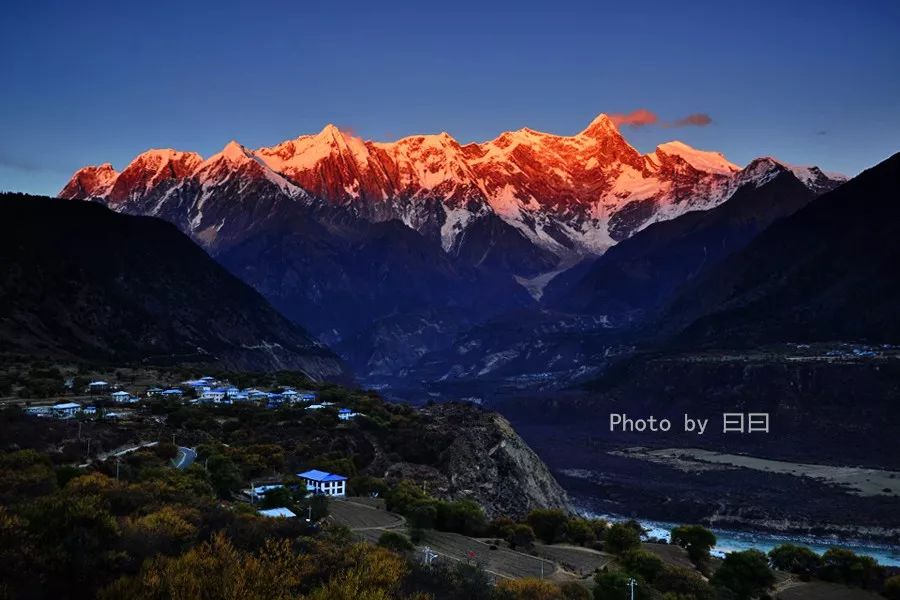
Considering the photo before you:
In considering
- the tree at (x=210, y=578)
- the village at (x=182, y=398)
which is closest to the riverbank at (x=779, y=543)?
the village at (x=182, y=398)

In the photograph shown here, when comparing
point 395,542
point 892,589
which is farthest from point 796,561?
point 395,542

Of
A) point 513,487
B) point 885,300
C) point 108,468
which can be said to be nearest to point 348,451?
point 513,487

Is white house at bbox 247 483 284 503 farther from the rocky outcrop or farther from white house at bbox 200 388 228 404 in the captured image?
white house at bbox 200 388 228 404

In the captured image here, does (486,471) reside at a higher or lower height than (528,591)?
lower

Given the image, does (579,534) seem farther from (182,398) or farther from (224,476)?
(182,398)

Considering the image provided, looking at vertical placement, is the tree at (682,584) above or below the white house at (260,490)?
below

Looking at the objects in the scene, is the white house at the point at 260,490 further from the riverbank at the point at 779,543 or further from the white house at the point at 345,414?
the riverbank at the point at 779,543
